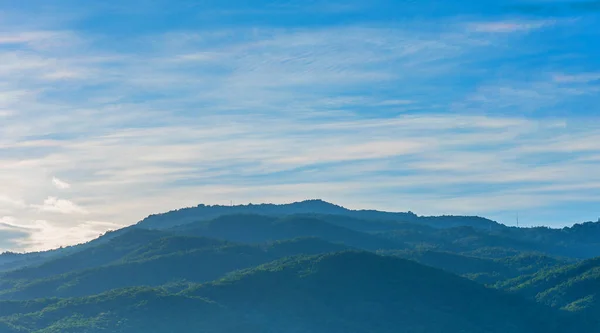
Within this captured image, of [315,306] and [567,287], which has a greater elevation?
[567,287]

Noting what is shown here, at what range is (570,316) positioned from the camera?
170750 mm

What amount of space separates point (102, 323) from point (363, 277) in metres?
48.8

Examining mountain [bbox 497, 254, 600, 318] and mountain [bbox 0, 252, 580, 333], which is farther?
mountain [bbox 497, 254, 600, 318]

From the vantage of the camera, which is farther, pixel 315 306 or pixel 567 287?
pixel 567 287

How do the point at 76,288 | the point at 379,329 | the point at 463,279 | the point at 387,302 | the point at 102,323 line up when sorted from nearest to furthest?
the point at 102,323 < the point at 379,329 < the point at 387,302 < the point at 463,279 < the point at 76,288

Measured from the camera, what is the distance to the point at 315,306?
161 meters

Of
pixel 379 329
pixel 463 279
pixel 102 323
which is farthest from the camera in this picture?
pixel 463 279

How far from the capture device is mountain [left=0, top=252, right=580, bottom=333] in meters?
148

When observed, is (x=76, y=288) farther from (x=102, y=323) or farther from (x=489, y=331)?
(x=489, y=331)

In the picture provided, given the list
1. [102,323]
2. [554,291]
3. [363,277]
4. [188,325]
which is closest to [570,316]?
[554,291]

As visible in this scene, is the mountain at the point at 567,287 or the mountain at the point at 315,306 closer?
the mountain at the point at 315,306

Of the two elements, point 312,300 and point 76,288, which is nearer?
point 312,300

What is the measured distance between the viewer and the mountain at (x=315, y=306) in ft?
485

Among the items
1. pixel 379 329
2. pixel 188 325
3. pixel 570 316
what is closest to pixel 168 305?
pixel 188 325
